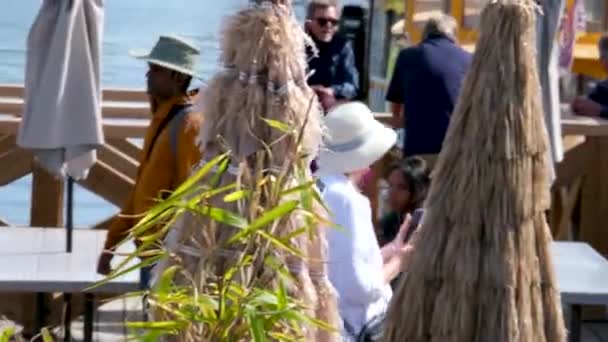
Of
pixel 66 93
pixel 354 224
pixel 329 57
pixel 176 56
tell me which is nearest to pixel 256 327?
pixel 354 224

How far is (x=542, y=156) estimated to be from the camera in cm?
460

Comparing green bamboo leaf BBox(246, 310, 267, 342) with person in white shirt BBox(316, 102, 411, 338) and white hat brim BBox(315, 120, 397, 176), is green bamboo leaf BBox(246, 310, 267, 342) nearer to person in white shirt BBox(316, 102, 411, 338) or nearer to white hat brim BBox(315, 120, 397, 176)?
person in white shirt BBox(316, 102, 411, 338)

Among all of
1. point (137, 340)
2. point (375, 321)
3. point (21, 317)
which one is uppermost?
point (137, 340)

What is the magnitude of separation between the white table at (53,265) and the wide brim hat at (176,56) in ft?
2.77

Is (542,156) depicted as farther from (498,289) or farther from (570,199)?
(570,199)

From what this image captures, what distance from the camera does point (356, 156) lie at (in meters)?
5.21

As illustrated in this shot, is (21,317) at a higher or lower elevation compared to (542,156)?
lower

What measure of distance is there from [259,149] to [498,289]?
3.07 feet

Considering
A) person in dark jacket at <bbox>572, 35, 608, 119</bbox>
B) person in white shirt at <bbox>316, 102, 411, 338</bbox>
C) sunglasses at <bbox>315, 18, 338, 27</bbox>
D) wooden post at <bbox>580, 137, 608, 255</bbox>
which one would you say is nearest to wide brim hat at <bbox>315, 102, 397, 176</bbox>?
person in white shirt at <bbox>316, 102, 411, 338</bbox>

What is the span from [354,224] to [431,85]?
3.90m

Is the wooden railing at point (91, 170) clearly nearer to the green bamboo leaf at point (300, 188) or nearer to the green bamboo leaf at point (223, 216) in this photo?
the green bamboo leaf at point (300, 188)

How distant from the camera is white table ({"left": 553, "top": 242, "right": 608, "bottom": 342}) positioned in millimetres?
6668

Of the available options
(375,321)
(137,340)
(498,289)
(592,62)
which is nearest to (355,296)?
(375,321)

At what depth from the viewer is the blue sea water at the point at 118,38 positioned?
12.0m
